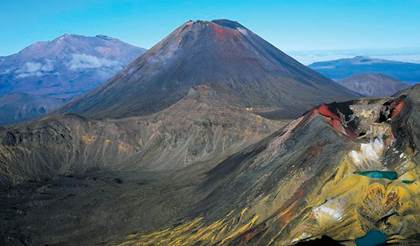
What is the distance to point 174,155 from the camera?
489 ft

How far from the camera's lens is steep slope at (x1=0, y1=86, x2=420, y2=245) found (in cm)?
6238

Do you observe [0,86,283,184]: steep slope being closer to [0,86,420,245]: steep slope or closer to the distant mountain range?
the distant mountain range

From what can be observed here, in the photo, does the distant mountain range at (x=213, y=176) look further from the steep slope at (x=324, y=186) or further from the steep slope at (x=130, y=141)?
the steep slope at (x=130, y=141)

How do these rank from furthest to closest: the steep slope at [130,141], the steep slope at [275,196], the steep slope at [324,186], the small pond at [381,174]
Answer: the steep slope at [130,141] → the small pond at [381,174] → the steep slope at [275,196] → the steep slope at [324,186]

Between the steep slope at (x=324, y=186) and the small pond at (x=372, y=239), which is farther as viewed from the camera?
the steep slope at (x=324, y=186)

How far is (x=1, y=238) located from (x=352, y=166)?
6113 centimetres

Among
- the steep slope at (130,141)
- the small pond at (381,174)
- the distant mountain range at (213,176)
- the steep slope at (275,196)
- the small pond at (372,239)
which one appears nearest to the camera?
the small pond at (372,239)

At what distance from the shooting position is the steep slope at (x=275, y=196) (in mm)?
62375

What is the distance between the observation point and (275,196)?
77125mm

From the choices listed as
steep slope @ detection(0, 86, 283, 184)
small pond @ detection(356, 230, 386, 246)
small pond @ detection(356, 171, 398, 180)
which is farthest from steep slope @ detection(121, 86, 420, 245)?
steep slope @ detection(0, 86, 283, 184)

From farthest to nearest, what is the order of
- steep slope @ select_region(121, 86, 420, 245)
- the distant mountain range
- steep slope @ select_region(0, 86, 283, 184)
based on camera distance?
steep slope @ select_region(0, 86, 283, 184) < the distant mountain range < steep slope @ select_region(121, 86, 420, 245)

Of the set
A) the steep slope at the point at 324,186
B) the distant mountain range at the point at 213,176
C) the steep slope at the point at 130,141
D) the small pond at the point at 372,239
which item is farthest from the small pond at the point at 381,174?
the steep slope at the point at 130,141

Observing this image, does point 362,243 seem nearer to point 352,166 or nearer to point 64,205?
point 352,166

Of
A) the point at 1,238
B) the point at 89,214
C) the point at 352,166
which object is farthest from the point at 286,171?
the point at 1,238
